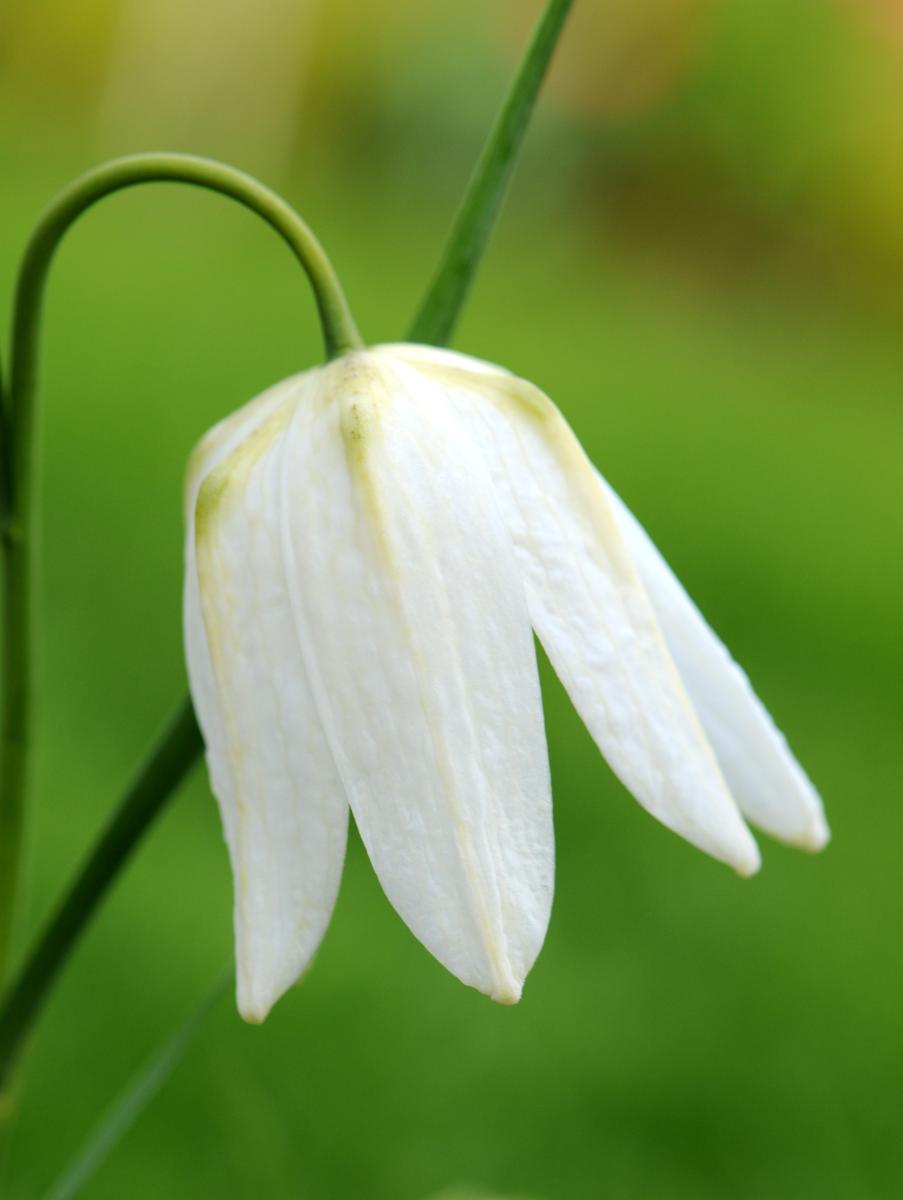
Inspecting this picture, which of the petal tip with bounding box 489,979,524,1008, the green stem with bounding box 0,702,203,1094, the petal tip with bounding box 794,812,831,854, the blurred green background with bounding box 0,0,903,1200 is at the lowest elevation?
the blurred green background with bounding box 0,0,903,1200

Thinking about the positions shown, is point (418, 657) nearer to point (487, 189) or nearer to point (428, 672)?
point (428, 672)

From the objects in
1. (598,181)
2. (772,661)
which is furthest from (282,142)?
(772,661)

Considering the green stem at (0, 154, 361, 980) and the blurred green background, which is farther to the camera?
the blurred green background

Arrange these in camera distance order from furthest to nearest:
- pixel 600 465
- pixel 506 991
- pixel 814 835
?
pixel 600 465 < pixel 814 835 < pixel 506 991

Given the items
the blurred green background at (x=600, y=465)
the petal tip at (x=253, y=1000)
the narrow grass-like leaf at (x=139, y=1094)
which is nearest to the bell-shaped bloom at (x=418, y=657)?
the petal tip at (x=253, y=1000)

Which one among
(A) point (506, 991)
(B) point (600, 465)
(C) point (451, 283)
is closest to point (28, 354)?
(C) point (451, 283)

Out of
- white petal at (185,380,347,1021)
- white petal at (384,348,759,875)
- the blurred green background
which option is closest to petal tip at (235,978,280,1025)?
white petal at (185,380,347,1021)

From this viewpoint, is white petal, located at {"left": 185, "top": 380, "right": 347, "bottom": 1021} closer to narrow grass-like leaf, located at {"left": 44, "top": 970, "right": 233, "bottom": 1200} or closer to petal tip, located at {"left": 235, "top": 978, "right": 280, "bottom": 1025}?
petal tip, located at {"left": 235, "top": 978, "right": 280, "bottom": 1025}
